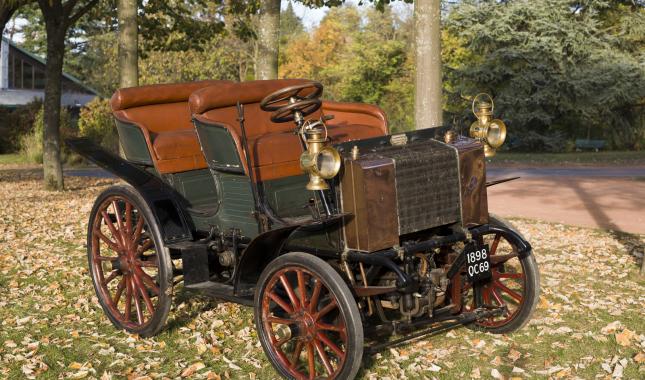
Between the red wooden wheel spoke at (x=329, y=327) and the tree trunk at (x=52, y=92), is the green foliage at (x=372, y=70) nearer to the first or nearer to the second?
the tree trunk at (x=52, y=92)

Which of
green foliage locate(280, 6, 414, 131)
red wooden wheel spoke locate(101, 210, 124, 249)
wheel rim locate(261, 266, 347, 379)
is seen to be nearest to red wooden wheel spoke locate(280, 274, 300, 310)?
wheel rim locate(261, 266, 347, 379)

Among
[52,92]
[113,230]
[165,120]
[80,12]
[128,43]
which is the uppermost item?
[80,12]

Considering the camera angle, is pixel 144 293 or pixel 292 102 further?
pixel 144 293

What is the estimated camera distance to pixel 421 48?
7.93 m

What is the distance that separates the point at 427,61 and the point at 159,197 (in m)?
3.63

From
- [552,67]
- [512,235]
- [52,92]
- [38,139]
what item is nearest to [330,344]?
[512,235]

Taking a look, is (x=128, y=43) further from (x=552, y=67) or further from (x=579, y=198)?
(x=552, y=67)

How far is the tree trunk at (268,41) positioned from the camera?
35.8 feet

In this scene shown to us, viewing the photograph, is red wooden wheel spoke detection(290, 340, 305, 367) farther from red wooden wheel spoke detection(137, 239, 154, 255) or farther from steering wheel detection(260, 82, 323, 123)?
red wooden wheel spoke detection(137, 239, 154, 255)

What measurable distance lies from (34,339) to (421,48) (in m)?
4.62

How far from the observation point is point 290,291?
4.46 metres


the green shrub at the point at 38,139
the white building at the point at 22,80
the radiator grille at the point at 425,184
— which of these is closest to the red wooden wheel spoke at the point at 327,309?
the radiator grille at the point at 425,184

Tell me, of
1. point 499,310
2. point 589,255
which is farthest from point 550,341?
point 589,255

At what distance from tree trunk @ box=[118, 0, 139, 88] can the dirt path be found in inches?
231
